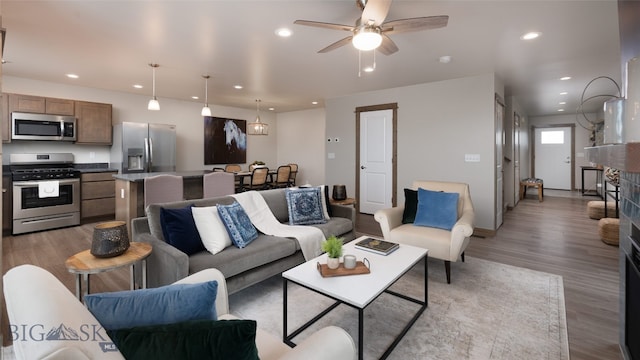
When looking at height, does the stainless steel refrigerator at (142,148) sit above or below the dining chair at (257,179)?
above

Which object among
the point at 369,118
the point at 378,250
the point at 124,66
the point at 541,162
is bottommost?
the point at 378,250

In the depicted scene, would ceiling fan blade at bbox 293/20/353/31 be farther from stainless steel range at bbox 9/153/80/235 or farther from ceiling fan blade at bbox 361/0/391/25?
stainless steel range at bbox 9/153/80/235

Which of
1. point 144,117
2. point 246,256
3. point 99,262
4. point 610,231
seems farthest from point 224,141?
point 610,231

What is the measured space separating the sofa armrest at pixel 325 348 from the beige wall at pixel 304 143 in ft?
23.4

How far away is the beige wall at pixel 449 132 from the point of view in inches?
179

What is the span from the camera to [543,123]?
9.62m

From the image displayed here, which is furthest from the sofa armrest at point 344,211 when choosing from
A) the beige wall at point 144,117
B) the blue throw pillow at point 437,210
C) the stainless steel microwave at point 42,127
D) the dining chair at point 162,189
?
the stainless steel microwave at point 42,127

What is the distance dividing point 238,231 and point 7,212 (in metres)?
4.36

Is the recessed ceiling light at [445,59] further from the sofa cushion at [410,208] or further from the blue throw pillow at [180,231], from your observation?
the blue throw pillow at [180,231]

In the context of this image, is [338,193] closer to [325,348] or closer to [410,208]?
[410,208]

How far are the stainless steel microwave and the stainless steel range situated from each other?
0.45m

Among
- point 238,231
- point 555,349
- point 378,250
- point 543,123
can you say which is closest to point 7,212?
point 238,231

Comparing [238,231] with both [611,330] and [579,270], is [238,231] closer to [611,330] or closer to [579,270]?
[611,330]

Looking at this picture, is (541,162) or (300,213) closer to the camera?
(300,213)
